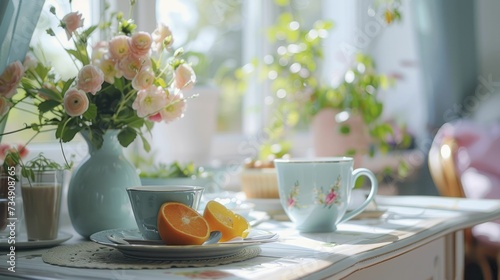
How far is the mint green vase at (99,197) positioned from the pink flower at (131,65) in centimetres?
11

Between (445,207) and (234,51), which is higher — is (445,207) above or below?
below

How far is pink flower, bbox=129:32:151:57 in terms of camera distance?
1.15 meters

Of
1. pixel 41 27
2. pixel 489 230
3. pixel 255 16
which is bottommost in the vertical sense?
pixel 489 230

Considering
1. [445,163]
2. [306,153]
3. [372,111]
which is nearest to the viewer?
[372,111]

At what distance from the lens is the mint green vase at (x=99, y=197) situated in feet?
3.94

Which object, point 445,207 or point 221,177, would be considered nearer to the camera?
point 445,207

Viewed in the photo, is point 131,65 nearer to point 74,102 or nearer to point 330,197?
point 74,102

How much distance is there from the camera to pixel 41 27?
1638 mm

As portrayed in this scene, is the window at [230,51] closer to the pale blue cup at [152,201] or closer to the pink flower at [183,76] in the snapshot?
the pink flower at [183,76]

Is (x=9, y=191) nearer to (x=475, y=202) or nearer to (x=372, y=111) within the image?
(x=475, y=202)

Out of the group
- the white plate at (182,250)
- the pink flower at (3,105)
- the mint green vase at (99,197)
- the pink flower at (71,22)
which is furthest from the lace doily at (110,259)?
the pink flower at (71,22)

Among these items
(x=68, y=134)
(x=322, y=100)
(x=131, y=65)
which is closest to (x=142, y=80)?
(x=131, y=65)

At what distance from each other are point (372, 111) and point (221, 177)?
23.7 inches

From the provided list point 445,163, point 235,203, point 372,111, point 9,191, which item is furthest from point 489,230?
point 9,191
